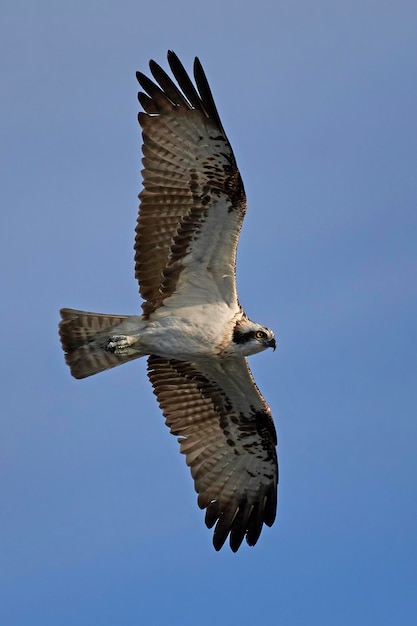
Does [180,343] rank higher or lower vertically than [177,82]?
lower

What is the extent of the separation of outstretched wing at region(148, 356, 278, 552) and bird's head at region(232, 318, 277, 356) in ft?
2.89

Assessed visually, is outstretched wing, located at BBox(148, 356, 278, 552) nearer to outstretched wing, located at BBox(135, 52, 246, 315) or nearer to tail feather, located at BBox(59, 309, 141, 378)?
tail feather, located at BBox(59, 309, 141, 378)

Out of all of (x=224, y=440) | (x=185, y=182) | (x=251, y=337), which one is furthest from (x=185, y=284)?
(x=224, y=440)

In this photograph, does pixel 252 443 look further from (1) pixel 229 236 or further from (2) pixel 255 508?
(1) pixel 229 236

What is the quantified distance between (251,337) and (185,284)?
0.97m

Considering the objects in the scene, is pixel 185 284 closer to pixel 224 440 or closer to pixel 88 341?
pixel 88 341

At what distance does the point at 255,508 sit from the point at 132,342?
9.23 ft

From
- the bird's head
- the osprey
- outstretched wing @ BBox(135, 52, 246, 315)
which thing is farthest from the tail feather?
the bird's head

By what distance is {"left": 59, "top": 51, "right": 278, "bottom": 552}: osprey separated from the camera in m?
15.4

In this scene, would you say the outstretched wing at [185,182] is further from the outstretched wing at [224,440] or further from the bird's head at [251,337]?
the outstretched wing at [224,440]

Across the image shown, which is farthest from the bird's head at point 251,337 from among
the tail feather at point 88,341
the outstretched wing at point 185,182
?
the tail feather at point 88,341

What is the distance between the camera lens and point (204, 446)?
55.7 ft

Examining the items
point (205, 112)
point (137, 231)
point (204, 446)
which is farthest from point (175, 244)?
point (204, 446)

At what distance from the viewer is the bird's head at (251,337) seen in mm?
15711
